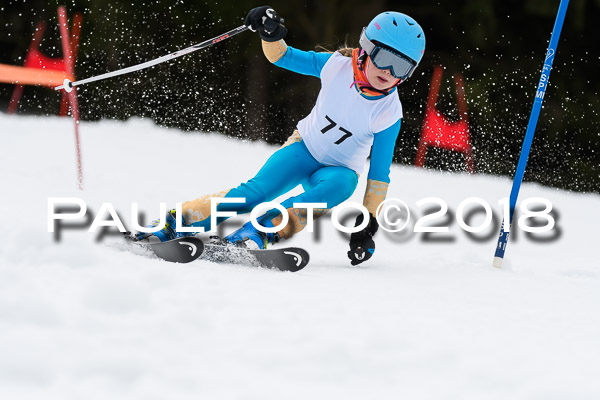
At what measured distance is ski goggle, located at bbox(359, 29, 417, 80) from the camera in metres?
3.55

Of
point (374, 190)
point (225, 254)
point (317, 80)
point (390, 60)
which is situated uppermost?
point (390, 60)

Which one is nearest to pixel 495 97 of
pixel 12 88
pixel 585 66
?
pixel 585 66

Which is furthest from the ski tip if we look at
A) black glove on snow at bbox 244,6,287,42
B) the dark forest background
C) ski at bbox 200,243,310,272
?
the dark forest background

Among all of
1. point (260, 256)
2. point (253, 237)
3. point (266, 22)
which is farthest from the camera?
point (266, 22)

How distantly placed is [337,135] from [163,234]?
952 millimetres

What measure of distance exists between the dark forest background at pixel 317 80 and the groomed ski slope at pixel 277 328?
10.3 metres

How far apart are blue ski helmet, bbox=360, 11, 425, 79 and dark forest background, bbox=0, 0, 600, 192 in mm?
10152

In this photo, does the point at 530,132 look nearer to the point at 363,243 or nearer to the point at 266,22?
the point at 363,243

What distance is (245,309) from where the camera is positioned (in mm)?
2373

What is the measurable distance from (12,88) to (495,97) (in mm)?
9146

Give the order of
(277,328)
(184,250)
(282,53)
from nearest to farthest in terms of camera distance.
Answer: (277,328) → (184,250) → (282,53)

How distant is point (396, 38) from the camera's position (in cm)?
353

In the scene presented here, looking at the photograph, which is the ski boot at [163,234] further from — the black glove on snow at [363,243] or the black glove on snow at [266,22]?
the black glove on snow at [266,22]

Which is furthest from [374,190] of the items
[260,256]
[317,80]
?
[317,80]
